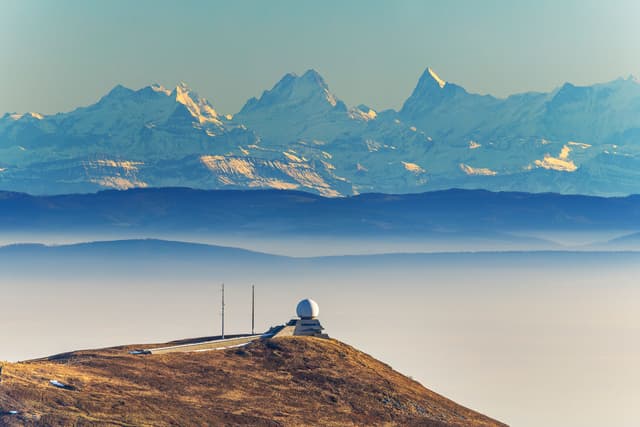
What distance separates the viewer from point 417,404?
584 ft

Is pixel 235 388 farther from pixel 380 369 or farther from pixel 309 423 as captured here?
pixel 380 369

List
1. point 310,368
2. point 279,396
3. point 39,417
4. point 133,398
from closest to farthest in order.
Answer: point 39,417, point 133,398, point 279,396, point 310,368

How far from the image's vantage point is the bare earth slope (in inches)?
6053

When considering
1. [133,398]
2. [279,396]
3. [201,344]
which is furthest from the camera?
[201,344]

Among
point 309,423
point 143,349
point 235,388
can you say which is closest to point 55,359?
point 143,349

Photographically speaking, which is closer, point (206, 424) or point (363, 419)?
point (206, 424)

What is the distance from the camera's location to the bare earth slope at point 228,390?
504 feet

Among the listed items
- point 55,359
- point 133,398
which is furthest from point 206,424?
point 55,359

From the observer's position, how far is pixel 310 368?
7244 inches

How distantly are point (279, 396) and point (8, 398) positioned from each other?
31984mm

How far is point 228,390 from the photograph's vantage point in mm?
170375

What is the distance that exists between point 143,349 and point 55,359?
1184cm

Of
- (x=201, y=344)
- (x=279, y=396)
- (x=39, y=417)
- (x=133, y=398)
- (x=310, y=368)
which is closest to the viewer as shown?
(x=39, y=417)

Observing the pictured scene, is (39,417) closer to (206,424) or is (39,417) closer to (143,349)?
(206,424)
